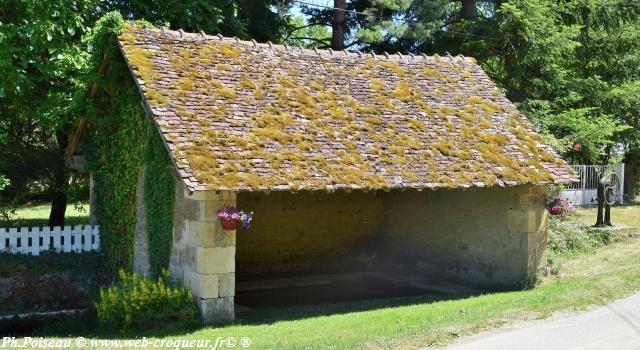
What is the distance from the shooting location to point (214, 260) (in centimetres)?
919

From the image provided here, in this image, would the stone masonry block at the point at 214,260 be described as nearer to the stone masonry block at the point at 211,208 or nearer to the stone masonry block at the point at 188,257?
the stone masonry block at the point at 188,257

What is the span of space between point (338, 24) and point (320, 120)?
12.2 meters

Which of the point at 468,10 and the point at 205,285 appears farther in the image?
the point at 468,10

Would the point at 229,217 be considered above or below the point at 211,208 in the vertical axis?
below

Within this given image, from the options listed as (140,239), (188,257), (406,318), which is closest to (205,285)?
(188,257)

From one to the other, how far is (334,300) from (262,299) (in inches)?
55.3

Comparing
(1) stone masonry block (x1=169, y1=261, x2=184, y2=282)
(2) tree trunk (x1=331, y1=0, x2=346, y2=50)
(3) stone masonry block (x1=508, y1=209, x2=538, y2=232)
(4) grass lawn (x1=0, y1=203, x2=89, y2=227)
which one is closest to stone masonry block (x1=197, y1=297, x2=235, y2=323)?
(1) stone masonry block (x1=169, y1=261, x2=184, y2=282)

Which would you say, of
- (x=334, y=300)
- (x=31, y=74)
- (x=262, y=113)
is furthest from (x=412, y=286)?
(x=31, y=74)

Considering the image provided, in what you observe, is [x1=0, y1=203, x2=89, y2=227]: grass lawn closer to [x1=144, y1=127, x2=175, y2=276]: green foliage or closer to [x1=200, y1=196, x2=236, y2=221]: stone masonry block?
[x1=144, y1=127, x2=175, y2=276]: green foliage

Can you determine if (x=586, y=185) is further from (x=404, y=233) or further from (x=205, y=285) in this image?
(x=205, y=285)

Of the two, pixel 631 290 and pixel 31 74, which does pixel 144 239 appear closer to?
pixel 31 74

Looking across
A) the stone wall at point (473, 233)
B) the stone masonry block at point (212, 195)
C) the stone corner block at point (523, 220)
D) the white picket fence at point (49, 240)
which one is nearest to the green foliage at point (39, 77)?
the white picket fence at point (49, 240)

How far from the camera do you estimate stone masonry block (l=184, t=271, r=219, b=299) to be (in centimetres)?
913

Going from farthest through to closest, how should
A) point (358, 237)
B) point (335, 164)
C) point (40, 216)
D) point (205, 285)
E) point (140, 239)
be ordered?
point (40, 216)
point (358, 237)
point (140, 239)
point (335, 164)
point (205, 285)
